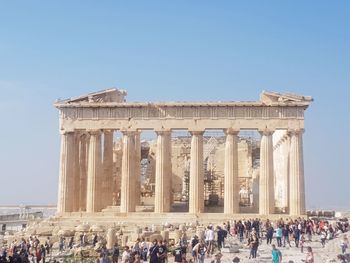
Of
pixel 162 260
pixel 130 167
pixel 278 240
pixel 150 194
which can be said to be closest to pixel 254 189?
pixel 150 194

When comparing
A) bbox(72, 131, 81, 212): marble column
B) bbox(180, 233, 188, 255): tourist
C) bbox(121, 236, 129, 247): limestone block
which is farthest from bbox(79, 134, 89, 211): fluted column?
bbox(180, 233, 188, 255): tourist

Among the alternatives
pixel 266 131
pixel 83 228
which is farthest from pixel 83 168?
pixel 266 131

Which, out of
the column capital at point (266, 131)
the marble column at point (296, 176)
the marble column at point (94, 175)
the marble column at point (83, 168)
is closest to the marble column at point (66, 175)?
the marble column at point (94, 175)

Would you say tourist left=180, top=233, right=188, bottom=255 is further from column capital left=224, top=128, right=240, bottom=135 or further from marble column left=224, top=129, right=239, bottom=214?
column capital left=224, top=128, right=240, bottom=135

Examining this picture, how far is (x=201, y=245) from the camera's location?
25641 millimetres

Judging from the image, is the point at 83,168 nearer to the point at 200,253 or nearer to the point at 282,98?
the point at 282,98

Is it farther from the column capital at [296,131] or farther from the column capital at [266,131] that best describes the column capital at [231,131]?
the column capital at [296,131]

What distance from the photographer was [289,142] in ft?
154

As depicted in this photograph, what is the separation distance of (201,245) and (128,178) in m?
22.3

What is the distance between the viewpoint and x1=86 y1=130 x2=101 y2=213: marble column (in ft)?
156

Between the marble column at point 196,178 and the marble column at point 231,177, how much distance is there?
191 cm

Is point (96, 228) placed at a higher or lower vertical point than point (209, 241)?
higher

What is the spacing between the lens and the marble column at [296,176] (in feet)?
148

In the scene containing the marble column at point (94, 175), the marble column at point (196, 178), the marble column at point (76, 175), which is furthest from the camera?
the marble column at point (76, 175)
